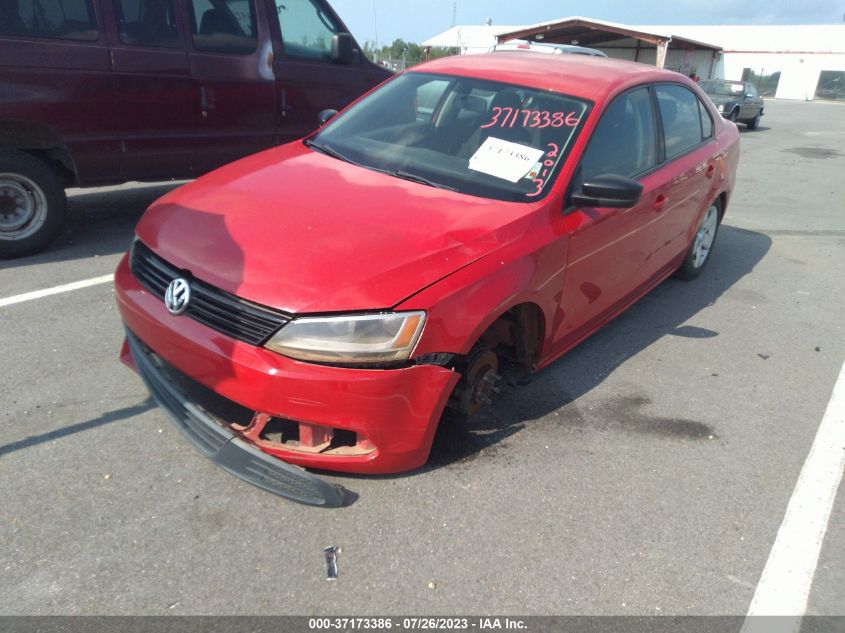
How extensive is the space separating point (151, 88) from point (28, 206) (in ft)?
4.17

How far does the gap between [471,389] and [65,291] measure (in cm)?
305

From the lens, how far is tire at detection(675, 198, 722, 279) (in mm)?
5258

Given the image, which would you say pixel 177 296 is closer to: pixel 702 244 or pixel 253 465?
pixel 253 465

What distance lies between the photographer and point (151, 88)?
16.9 ft

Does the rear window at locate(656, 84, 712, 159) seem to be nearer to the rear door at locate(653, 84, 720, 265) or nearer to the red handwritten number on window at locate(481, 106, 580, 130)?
the rear door at locate(653, 84, 720, 265)

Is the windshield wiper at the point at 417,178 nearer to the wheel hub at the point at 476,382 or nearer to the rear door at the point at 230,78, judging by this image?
the wheel hub at the point at 476,382

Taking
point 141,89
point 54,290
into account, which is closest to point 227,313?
point 54,290

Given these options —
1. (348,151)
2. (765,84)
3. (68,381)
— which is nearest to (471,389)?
(348,151)

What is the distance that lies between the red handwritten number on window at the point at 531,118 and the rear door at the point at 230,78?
116 inches

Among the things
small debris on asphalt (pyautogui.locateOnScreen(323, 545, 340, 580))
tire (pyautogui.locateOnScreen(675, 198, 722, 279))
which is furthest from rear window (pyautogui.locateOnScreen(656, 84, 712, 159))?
small debris on asphalt (pyautogui.locateOnScreen(323, 545, 340, 580))

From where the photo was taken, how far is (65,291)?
4430 millimetres

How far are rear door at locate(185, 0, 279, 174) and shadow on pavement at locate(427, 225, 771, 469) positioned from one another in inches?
140

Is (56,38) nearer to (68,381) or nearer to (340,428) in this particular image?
(68,381)

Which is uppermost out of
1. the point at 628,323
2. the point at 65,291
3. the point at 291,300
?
the point at 291,300
